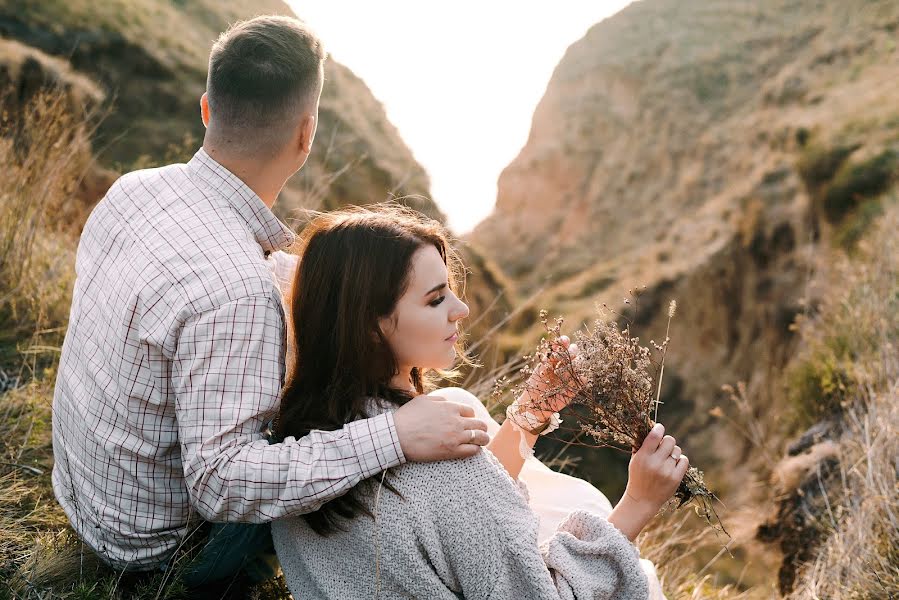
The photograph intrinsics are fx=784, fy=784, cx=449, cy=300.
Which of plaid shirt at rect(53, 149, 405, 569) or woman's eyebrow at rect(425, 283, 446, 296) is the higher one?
woman's eyebrow at rect(425, 283, 446, 296)

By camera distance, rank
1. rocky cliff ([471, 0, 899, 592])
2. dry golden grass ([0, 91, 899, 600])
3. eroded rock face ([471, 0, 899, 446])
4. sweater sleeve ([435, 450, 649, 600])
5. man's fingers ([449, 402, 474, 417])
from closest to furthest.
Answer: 1. sweater sleeve ([435, 450, 649, 600])
2. man's fingers ([449, 402, 474, 417])
3. dry golden grass ([0, 91, 899, 600])
4. rocky cliff ([471, 0, 899, 592])
5. eroded rock face ([471, 0, 899, 446])

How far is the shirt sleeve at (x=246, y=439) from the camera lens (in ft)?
6.43

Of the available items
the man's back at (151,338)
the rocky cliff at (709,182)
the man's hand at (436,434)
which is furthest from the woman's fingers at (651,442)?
the rocky cliff at (709,182)

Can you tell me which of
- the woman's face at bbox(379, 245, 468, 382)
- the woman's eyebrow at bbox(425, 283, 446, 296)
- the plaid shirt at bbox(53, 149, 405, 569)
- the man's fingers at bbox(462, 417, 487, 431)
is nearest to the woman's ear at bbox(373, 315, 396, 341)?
the woman's face at bbox(379, 245, 468, 382)

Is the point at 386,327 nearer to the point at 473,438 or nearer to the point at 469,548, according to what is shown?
the point at 473,438

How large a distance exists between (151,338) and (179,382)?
0.14 meters

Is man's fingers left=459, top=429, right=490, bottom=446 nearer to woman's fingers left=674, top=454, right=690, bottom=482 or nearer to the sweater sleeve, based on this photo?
the sweater sleeve

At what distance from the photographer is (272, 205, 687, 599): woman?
6.37 feet

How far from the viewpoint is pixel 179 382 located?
205 cm

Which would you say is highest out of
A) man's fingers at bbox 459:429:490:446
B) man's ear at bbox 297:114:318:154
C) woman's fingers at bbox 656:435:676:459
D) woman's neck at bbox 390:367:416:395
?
man's ear at bbox 297:114:318:154

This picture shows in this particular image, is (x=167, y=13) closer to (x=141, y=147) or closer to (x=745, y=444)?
(x=141, y=147)

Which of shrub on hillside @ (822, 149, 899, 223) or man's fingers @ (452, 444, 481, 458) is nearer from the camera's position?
man's fingers @ (452, 444, 481, 458)

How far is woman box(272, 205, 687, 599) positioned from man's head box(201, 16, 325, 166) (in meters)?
0.30

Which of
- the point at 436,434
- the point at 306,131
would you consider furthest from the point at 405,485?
the point at 306,131
